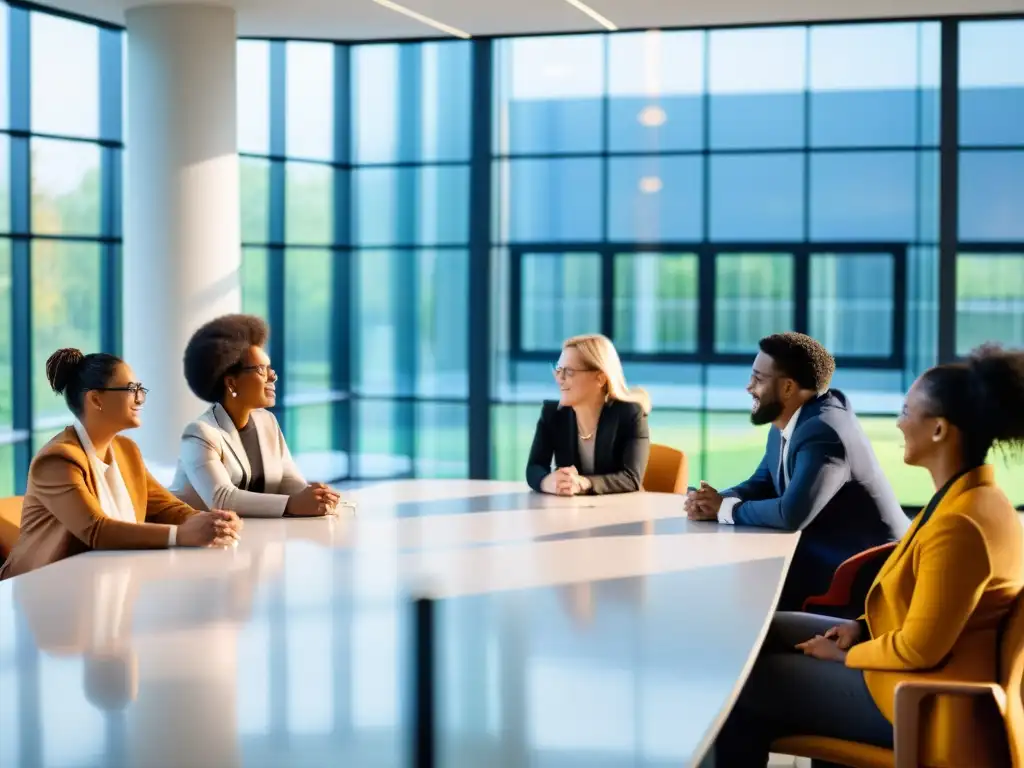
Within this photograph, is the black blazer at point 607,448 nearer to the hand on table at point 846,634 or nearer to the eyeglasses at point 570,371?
the eyeglasses at point 570,371

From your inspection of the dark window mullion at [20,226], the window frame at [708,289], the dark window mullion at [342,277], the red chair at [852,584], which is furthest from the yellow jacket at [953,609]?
the dark window mullion at [342,277]

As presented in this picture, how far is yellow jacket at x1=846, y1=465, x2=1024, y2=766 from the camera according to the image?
2.78 meters

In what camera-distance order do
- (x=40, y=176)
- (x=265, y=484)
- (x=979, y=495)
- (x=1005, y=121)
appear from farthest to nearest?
1. (x=1005, y=121)
2. (x=40, y=176)
3. (x=265, y=484)
4. (x=979, y=495)

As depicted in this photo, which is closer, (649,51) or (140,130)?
(140,130)

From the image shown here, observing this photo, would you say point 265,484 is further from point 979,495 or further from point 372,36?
point 372,36

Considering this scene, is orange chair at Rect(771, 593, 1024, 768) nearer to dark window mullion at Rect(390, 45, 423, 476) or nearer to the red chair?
the red chair

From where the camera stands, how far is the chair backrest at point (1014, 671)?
2.73m

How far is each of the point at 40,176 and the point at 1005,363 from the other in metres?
8.69

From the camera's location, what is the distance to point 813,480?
419 centimetres

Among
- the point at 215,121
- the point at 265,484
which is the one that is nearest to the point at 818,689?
the point at 265,484

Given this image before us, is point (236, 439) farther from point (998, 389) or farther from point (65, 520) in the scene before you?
point (998, 389)

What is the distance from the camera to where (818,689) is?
3.16 meters

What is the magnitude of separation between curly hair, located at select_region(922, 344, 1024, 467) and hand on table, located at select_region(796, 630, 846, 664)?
0.56m

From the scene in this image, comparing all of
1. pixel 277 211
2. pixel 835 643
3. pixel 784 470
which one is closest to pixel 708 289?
pixel 277 211
